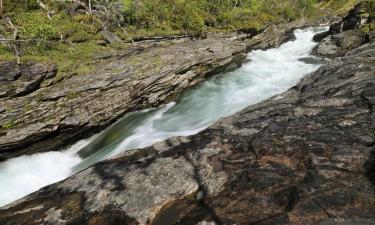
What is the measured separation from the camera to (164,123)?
60.1 feet

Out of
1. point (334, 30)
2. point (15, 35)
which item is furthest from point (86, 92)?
point (334, 30)

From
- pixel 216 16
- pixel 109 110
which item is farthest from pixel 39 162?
pixel 216 16

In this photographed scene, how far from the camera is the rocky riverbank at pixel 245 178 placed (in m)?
8.07

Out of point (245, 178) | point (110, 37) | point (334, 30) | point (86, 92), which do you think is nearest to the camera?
point (245, 178)

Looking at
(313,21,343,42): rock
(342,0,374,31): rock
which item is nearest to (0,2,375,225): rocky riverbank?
(342,0,374,31): rock

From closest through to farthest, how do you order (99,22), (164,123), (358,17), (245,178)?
(245,178) < (164,123) < (99,22) < (358,17)

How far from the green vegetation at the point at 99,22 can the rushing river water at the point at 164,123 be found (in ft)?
12.7

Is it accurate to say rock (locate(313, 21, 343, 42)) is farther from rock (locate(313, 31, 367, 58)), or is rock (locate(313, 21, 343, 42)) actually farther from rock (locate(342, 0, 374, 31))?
rock (locate(313, 31, 367, 58))

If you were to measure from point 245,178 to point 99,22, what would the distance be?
1848 centimetres

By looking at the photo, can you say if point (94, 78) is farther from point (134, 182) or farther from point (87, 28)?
point (134, 182)

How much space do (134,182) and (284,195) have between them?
4.01 m

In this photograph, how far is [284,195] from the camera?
844cm

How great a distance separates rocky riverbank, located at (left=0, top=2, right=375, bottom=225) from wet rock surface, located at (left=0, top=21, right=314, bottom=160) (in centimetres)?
569

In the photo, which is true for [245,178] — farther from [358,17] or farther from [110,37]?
[358,17]
